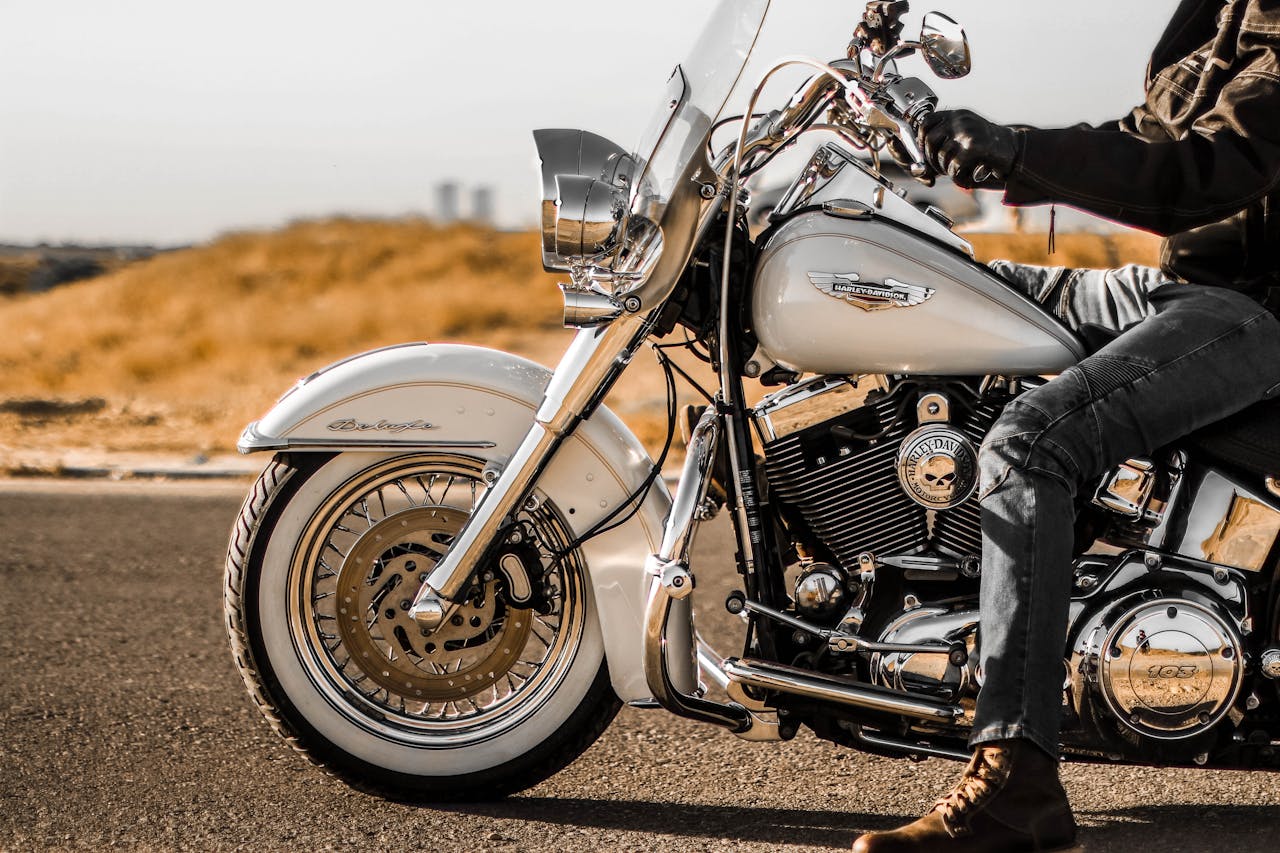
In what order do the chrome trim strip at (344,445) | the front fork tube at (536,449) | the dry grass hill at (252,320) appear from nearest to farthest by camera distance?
1. the front fork tube at (536,449)
2. the chrome trim strip at (344,445)
3. the dry grass hill at (252,320)

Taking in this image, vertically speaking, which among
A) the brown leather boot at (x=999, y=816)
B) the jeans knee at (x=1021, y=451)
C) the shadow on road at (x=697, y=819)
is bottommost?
the shadow on road at (x=697, y=819)

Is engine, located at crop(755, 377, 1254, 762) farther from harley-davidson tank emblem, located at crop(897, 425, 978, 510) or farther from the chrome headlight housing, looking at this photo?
the chrome headlight housing

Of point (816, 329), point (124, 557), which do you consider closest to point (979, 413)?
point (816, 329)

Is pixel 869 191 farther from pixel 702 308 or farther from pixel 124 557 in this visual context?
pixel 124 557

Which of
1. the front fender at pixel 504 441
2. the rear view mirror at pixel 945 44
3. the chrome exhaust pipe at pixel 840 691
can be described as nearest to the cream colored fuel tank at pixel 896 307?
the rear view mirror at pixel 945 44

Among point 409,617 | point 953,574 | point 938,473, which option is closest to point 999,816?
point 953,574

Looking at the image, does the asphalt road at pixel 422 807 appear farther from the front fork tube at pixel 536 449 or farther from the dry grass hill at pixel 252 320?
the dry grass hill at pixel 252 320

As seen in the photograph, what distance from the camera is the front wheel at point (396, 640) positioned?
2969 millimetres

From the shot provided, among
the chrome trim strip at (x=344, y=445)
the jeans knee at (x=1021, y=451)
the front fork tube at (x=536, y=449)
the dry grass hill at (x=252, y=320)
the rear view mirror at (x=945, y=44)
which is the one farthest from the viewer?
the dry grass hill at (x=252, y=320)

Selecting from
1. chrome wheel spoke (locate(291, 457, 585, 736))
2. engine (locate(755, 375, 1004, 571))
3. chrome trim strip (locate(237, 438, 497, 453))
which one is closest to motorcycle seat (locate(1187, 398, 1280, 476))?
engine (locate(755, 375, 1004, 571))

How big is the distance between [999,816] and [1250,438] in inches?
34.4

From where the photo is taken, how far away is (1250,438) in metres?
2.68

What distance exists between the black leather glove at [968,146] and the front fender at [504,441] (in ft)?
2.94

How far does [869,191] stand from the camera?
2.72 m
